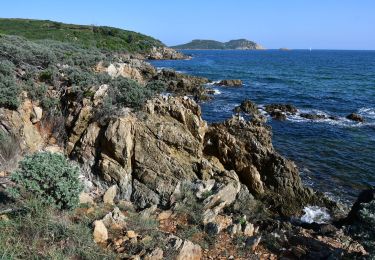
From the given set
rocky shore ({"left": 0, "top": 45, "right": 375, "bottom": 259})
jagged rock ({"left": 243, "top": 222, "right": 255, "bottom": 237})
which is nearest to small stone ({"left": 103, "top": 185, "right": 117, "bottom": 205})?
rocky shore ({"left": 0, "top": 45, "right": 375, "bottom": 259})

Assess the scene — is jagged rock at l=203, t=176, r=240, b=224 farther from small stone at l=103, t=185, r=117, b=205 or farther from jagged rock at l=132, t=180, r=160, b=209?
small stone at l=103, t=185, r=117, b=205

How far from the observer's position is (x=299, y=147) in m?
25.0

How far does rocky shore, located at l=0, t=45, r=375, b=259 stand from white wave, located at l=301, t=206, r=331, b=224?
207 millimetres

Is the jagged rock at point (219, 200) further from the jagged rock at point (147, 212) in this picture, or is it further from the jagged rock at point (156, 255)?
the jagged rock at point (156, 255)

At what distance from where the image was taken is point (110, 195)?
12328mm

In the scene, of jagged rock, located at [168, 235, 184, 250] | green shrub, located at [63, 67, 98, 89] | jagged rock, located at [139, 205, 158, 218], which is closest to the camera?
jagged rock, located at [168, 235, 184, 250]

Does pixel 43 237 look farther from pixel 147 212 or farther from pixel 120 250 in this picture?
pixel 147 212

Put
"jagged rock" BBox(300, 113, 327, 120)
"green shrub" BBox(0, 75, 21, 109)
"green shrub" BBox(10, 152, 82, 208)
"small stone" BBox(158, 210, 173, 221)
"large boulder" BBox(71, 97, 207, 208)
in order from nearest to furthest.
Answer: "green shrub" BBox(10, 152, 82, 208), "small stone" BBox(158, 210, 173, 221), "large boulder" BBox(71, 97, 207, 208), "green shrub" BBox(0, 75, 21, 109), "jagged rock" BBox(300, 113, 327, 120)

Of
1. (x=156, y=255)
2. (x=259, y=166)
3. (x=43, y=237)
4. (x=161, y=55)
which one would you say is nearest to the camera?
(x=43, y=237)

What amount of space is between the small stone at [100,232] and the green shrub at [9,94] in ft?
25.2

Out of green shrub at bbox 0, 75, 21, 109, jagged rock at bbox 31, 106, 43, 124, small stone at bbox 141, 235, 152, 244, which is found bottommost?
small stone at bbox 141, 235, 152, 244

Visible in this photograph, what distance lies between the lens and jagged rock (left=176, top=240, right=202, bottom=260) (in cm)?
837

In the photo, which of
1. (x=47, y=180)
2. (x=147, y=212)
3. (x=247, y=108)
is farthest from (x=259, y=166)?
(x=247, y=108)

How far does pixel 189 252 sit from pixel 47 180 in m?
3.84
